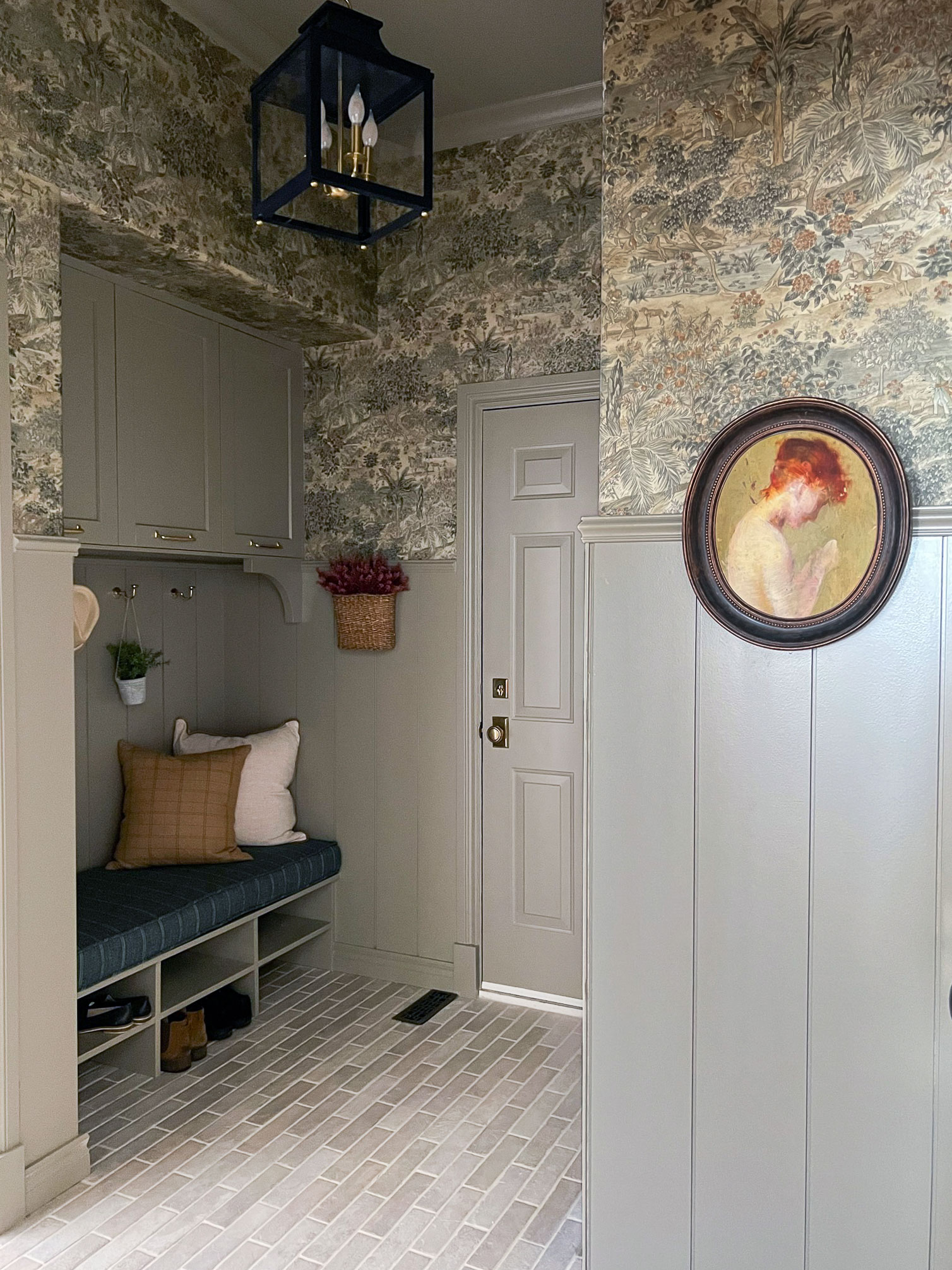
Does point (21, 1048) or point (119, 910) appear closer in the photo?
point (21, 1048)

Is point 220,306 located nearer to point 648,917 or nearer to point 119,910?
point 119,910

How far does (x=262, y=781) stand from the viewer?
366 centimetres

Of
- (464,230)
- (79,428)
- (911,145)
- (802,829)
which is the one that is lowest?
(802,829)

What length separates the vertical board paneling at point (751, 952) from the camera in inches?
71.3

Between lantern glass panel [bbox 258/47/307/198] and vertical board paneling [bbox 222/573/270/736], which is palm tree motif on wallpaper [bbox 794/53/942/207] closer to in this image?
lantern glass panel [bbox 258/47/307/198]

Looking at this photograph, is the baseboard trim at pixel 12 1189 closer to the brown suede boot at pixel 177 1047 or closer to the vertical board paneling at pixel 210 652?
the brown suede boot at pixel 177 1047

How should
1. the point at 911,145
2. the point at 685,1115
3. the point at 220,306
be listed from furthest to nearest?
the point at 220,306 → the point at 685,1115 → the point at 911,145

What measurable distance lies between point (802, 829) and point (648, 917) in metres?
0.36

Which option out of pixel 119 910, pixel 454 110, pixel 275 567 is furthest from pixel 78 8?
pixel 119 910

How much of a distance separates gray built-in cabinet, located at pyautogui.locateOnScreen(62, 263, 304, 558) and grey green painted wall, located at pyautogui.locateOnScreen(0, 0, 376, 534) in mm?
141

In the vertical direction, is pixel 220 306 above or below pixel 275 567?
above

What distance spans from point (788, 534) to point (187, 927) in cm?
219

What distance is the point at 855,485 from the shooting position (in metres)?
1.72

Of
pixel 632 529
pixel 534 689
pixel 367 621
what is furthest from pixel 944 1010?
pixel 367 621
